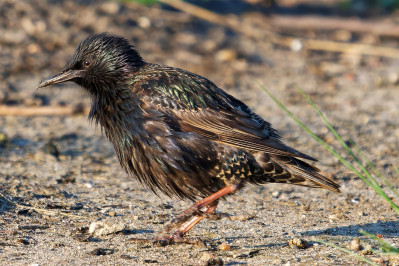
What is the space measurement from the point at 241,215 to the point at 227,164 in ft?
2.33

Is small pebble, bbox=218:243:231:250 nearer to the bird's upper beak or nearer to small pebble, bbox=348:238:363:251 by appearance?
small pebble, bbox=348:238:363:251

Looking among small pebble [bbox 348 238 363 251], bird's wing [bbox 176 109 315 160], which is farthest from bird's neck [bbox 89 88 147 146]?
small pebble [bbox 348 238 363 251]

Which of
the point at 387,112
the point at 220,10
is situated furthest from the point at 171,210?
the point at 220,10

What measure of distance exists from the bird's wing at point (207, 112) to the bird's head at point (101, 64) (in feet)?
0.97

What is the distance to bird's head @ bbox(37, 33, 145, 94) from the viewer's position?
499 centimetres

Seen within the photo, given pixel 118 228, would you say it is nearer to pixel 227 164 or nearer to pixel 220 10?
pixel 227 164

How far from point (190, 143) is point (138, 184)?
4.01ft

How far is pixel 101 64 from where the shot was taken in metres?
5.05

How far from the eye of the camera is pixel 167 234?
466 centimetres

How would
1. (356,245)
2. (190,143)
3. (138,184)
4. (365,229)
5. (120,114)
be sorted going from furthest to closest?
(138,184) → (365,229) → (120,114) → (190,143) → (356,245)

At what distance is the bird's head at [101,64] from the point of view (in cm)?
499

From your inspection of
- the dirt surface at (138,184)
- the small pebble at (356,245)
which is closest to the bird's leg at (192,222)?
the dirt surface at (138,184)

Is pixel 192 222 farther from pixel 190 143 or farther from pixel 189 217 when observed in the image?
pixel 190 143

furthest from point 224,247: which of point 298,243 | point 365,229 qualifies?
point 365,229
